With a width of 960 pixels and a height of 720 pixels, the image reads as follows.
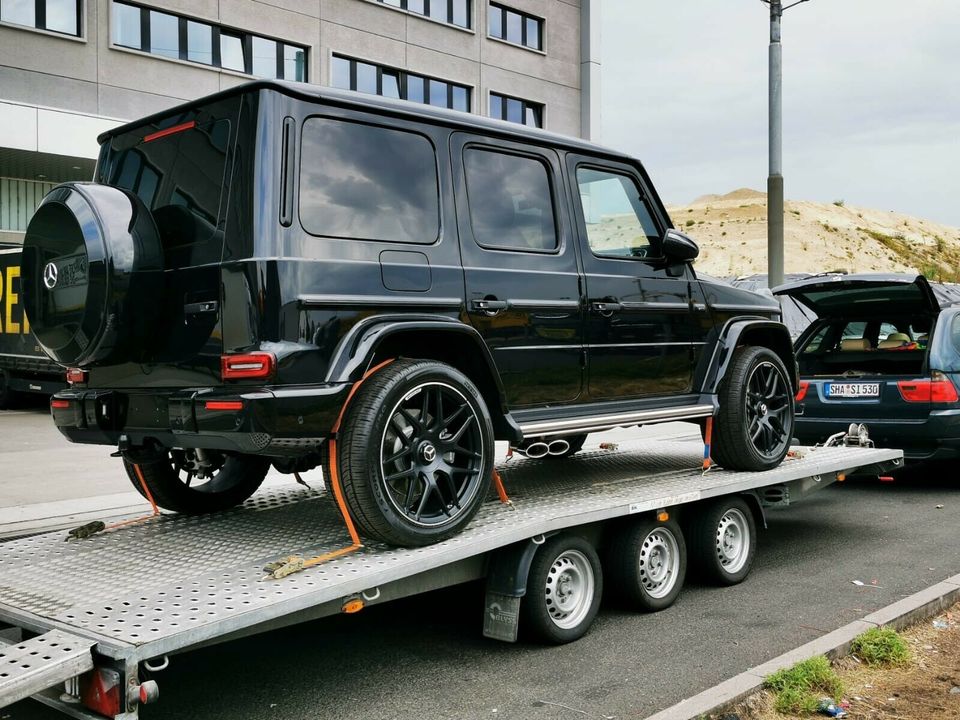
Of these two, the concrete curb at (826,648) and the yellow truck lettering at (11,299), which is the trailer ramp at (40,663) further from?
the yellow truck lettering at (11,299)

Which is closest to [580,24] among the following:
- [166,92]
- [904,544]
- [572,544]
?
[166,92]

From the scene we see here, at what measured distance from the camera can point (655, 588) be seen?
17.4 ft

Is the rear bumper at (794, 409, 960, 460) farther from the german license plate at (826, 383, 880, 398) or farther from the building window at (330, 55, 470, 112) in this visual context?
the building window at (330, 55, 470, 112)

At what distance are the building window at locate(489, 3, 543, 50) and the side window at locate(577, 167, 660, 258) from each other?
2632 cm

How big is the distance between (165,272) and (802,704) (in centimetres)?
322

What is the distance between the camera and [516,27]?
105 feet

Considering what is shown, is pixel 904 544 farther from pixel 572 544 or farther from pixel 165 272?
pixel 165 272

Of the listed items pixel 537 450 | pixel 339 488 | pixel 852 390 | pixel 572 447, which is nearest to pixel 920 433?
→ pixel 852 390

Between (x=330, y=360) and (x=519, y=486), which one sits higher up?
(x=330, y=360)

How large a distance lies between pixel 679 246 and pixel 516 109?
2670 centimetres

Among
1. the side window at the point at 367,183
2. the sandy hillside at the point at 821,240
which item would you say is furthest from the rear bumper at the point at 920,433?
the sandy hillside at the point at 821,240

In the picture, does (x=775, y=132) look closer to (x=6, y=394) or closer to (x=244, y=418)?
(x=244, y=418)

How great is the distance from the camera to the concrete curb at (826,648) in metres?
3.80

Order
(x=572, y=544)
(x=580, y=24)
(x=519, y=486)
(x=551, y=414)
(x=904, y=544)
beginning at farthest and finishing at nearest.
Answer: (x=580, y=24)
(x=904, y=544)
(x=519, y=486)
(x=551, y=414)
(x=572, y=544)
